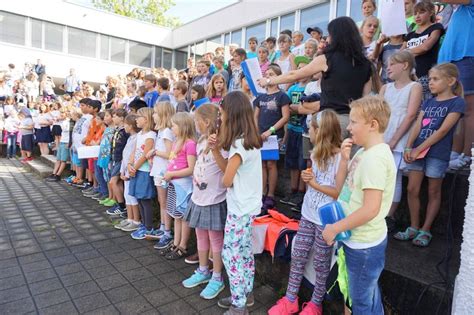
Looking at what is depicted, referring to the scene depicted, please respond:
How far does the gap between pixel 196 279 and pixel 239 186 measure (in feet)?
3.72

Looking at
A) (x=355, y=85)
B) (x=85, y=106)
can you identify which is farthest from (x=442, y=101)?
(x=85, y=106)

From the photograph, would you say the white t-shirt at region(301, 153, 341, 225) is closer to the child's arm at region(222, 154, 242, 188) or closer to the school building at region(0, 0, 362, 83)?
the child's arm at region(222, 154, 242, 188)

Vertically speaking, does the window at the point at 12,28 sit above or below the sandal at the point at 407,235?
above

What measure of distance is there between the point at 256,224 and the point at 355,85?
153 centimetres

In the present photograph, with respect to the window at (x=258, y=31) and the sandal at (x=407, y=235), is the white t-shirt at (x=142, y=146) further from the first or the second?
the window at (x=258, y=31)

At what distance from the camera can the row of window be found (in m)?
20.3

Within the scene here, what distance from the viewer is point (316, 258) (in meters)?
2.59

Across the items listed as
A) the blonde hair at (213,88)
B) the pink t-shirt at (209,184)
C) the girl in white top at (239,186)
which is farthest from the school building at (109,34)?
the girl in white top at (239,186)

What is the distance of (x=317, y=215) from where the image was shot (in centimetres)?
264

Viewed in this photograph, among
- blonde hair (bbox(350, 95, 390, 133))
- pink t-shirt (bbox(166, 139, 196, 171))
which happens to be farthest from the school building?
blonde hair (bbox(350, 95, 390, 133))

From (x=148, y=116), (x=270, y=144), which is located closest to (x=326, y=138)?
(x=270, y=144)

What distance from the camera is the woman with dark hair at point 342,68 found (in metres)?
2.89

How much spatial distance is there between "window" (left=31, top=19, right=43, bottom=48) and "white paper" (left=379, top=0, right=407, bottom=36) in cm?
2265

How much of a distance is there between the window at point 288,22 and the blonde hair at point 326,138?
13.4m
